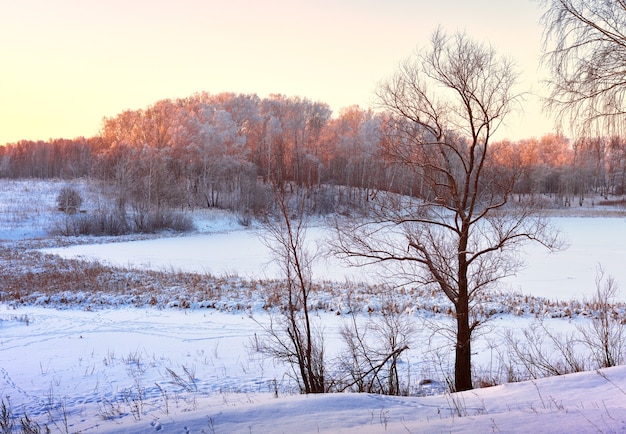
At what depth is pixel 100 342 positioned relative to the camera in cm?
1138

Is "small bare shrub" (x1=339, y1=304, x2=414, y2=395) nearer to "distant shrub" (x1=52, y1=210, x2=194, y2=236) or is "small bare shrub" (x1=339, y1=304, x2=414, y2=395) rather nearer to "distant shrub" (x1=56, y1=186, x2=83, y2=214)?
"distant shrub" (x1=52, y1=210, x2=194, y2=236)

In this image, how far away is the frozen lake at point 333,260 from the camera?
58.5 ft

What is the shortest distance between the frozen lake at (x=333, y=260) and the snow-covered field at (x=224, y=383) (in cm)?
25

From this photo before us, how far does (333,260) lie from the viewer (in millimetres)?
→ 24125

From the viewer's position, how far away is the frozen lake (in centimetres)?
1783

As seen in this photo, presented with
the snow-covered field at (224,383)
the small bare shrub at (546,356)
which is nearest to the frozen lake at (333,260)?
the snow-covered field at (224,383)

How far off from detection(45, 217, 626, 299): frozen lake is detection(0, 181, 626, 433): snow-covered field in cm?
25

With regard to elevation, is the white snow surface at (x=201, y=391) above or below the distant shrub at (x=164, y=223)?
below

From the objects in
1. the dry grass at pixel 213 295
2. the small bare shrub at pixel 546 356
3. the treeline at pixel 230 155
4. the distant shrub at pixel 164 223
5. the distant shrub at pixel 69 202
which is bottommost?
the small bare shrub at pixel 546 356

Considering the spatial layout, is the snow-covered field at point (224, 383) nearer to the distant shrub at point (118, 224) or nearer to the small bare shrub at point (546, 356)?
the small bare shrub at point (546, 356)

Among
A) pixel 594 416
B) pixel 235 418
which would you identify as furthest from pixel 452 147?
pixel 235 418

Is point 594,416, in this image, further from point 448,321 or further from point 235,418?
point 448,321

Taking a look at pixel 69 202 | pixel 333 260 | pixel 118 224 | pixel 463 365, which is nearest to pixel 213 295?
pixel 333 260

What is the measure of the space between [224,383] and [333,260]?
52.0 feet
